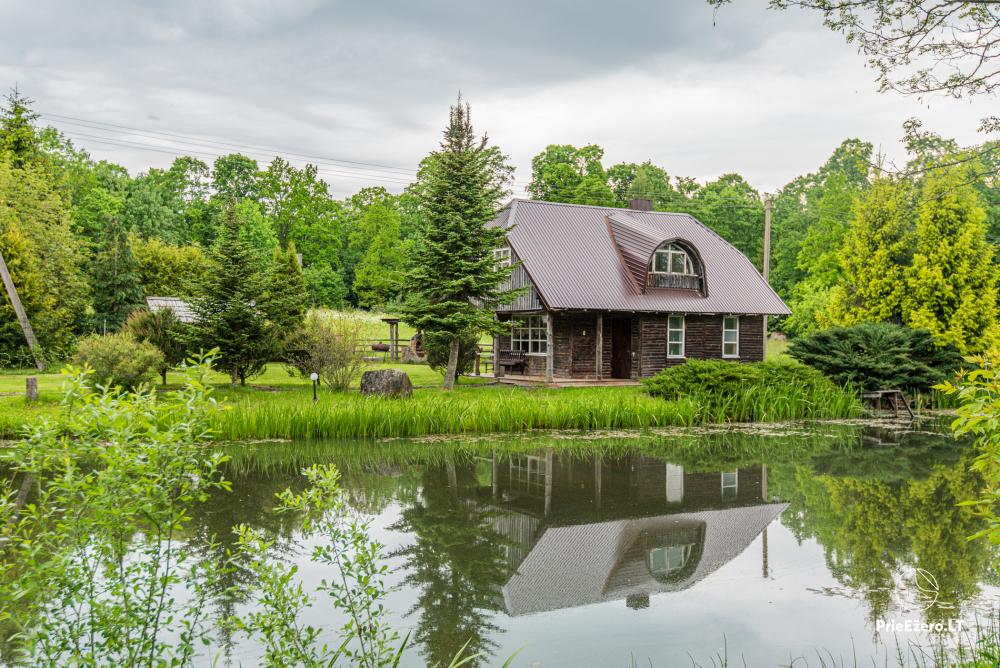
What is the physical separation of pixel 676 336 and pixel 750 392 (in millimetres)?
8424

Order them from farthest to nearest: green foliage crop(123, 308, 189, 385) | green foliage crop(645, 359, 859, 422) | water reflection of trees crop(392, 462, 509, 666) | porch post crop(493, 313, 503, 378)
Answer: porch post crop(493, 313, 503, 378)
green foliage crop(123, 308, 189, 385)
green foliage crop(645, 359, 859, 422)
water reflection of trees crop(392, 462, 509, 666)

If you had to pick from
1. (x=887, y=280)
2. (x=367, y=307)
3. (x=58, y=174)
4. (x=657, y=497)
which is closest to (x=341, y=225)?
(x=367, y=307)

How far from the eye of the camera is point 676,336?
25.2 metres

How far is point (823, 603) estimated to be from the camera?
19.4 feet

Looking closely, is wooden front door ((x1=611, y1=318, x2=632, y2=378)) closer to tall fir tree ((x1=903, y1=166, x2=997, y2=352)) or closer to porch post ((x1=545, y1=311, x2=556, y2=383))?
porch post ((x1=545, y1=311, x2=556, y2=383))

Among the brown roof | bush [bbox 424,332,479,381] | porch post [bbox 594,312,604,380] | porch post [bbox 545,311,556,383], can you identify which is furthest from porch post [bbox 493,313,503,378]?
porch post [bbox 594,312,604,380]

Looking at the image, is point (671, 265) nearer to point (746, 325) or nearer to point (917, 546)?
point (746, 325)

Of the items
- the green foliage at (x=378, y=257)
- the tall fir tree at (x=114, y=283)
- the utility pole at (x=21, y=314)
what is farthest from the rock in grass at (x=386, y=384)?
the green foliage at (x=378, y=257)

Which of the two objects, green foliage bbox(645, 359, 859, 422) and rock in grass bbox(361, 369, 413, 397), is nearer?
green foliage bbox(645, 359, 859, 422)

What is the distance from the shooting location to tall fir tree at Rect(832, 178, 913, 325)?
2258cm

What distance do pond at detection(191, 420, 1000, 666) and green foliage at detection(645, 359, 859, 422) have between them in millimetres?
3507

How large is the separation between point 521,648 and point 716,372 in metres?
12.9

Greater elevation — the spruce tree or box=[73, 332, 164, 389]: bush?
the spruce tree

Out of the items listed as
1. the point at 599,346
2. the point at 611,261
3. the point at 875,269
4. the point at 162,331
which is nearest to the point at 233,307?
the point at 162,331
